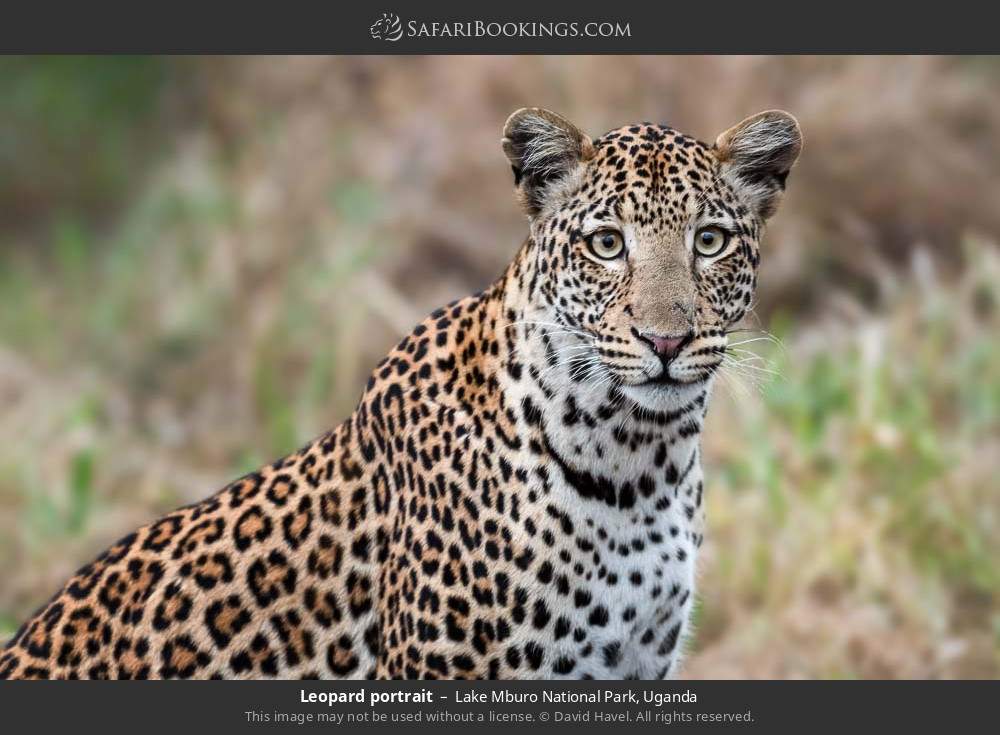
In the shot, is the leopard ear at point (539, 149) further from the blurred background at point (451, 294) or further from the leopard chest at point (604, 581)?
the blurred background at point (451, 294)

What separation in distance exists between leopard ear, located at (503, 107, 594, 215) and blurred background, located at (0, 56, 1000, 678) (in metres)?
4.27

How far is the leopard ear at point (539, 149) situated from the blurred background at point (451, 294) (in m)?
4.27

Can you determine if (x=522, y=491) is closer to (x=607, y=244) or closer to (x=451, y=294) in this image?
(x=607, y=244)

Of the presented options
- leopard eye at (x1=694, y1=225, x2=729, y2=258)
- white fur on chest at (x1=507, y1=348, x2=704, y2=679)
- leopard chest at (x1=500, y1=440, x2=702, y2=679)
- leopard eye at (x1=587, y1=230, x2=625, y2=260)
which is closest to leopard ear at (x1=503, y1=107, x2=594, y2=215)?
leopard eye at (x1=587, y1=230, x2=625, y2=260)

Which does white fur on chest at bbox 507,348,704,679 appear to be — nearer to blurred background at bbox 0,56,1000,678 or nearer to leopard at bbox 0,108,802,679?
leopard at bbox 0,108,802,679

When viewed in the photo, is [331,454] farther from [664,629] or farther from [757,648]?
[757,648]

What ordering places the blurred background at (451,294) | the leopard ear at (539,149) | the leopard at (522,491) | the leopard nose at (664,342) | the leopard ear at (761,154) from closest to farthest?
1. the leopard nose at (664,342)
2. the leopard at (522,491)
3. the leopard ear at (539,149)
4. the leopard ear at (761,154)
5. the blurred background at (451,294)

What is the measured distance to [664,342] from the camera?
719 centimetres

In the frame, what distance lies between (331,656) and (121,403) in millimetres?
10872

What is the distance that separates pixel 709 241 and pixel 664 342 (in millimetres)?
682

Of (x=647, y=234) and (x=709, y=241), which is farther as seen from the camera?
(x=709, y=241)

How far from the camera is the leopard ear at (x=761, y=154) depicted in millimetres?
7816

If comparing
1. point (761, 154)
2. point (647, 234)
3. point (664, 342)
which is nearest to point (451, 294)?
point (761, 154)

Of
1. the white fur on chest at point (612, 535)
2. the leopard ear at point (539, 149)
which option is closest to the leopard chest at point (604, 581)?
the white fur on chest at point (612, 535)
